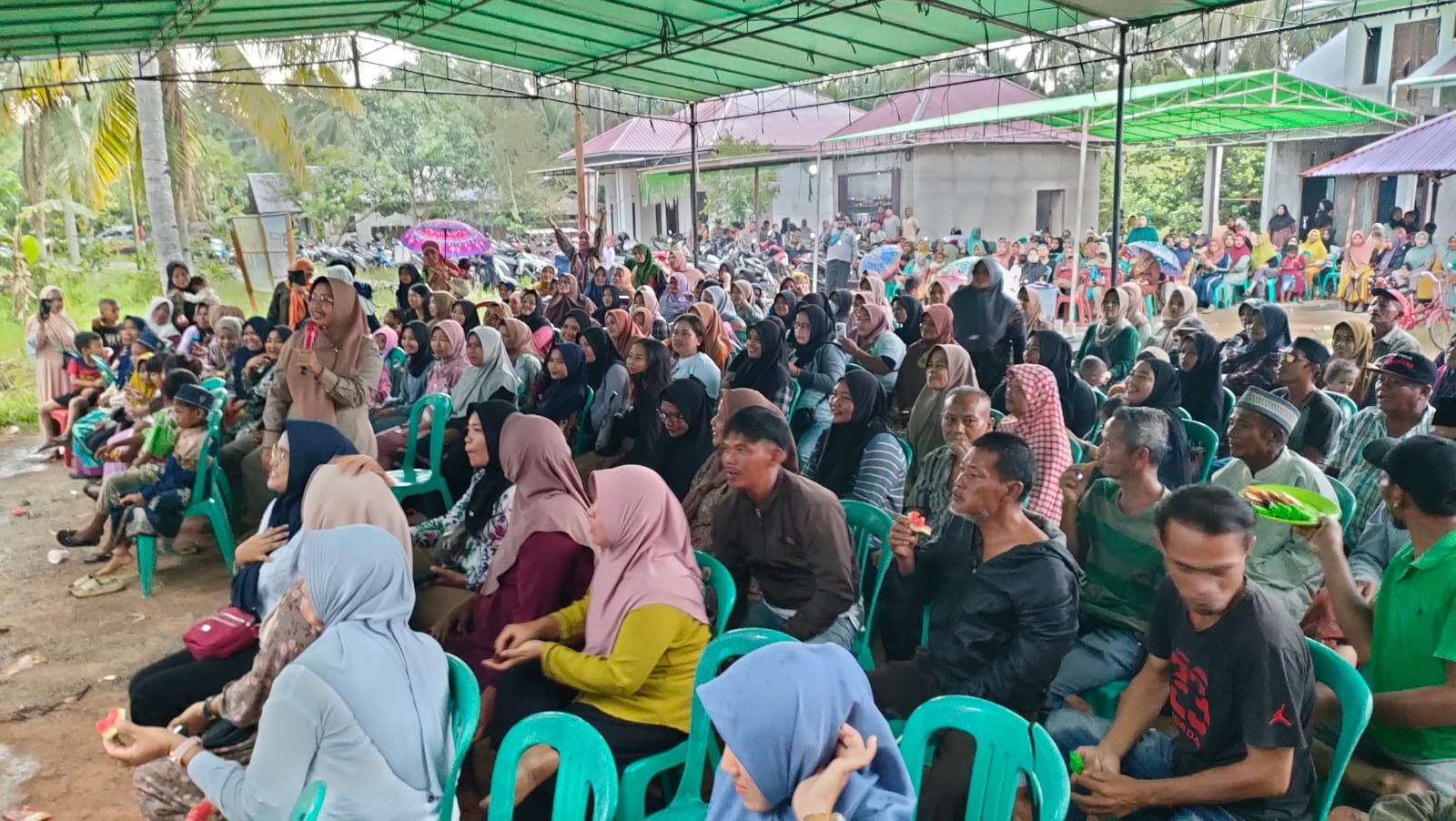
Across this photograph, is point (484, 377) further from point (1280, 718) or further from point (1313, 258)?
point (1313, 258)

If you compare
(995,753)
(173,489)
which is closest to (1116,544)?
(995,753)

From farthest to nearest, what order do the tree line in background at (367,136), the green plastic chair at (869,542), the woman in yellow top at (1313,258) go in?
the woman in yellow top at (1313,258)
the tree line in background at (367,136)
the green plastic chair at (869,542)

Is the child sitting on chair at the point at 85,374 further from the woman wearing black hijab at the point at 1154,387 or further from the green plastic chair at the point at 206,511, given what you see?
the woman wearing black hijab at the point at 1154,387

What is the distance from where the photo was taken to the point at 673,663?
97.0 inches

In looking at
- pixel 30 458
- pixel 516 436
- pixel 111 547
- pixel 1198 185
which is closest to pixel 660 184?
pixel 1198 185

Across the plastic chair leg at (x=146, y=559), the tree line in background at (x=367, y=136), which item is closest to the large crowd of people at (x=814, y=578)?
the plastic chair leg at (x=146, y=559)

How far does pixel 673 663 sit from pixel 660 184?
21958 mm

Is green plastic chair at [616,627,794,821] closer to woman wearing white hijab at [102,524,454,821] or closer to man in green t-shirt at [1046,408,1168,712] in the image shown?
woman wearing white hijab at [102,524,454,821]

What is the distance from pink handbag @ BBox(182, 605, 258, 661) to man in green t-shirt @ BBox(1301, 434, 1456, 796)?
2.93 meters

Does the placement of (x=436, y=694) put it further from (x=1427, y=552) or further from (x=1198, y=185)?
(x=1198, y=185)

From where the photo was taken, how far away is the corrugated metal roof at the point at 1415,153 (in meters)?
10.3

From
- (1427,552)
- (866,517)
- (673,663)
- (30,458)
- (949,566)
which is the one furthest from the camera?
(30,458)

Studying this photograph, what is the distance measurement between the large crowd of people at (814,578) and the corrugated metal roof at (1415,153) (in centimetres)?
642

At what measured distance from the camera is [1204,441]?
14.4 feet
